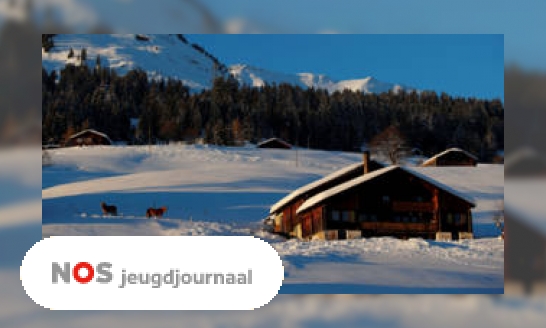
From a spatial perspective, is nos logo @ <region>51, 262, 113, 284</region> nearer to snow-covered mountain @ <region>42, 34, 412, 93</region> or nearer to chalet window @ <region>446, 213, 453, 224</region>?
snow-covered mountain @ <region>42, 34, 412, 93</region>

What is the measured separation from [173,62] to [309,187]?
2.77 metres

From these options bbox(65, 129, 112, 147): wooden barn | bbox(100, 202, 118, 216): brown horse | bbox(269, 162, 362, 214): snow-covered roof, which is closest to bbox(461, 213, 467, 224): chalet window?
bbox(269, 162, 362, 214): snow-covered roof

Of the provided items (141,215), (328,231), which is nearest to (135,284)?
(141,215)

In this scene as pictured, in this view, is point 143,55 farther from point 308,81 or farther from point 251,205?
→ point 251,205

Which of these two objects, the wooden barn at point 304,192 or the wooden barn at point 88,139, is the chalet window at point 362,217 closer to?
the wooden barn at point 304,192

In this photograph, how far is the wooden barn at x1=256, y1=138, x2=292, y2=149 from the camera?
42.5 feet

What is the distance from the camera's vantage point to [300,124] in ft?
42.6

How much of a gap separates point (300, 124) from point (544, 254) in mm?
4438

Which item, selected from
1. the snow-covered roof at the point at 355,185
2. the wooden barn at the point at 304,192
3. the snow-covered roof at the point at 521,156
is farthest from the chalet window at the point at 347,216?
the snow-covered roof at the point at 521,156

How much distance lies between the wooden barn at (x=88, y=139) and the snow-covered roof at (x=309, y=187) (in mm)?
2694

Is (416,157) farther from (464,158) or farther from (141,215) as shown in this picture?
(141,215)

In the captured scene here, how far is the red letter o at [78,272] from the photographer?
8.77 meters

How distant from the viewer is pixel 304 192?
41.9ft

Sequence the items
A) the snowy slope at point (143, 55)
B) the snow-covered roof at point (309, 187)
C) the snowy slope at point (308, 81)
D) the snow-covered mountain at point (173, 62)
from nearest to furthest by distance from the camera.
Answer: the snowy slope at point (143, 55), the snow-covered mountain at point (173, 62), the snowy slope at point (308, 81), the snow-covered roof at point (309, 187)
